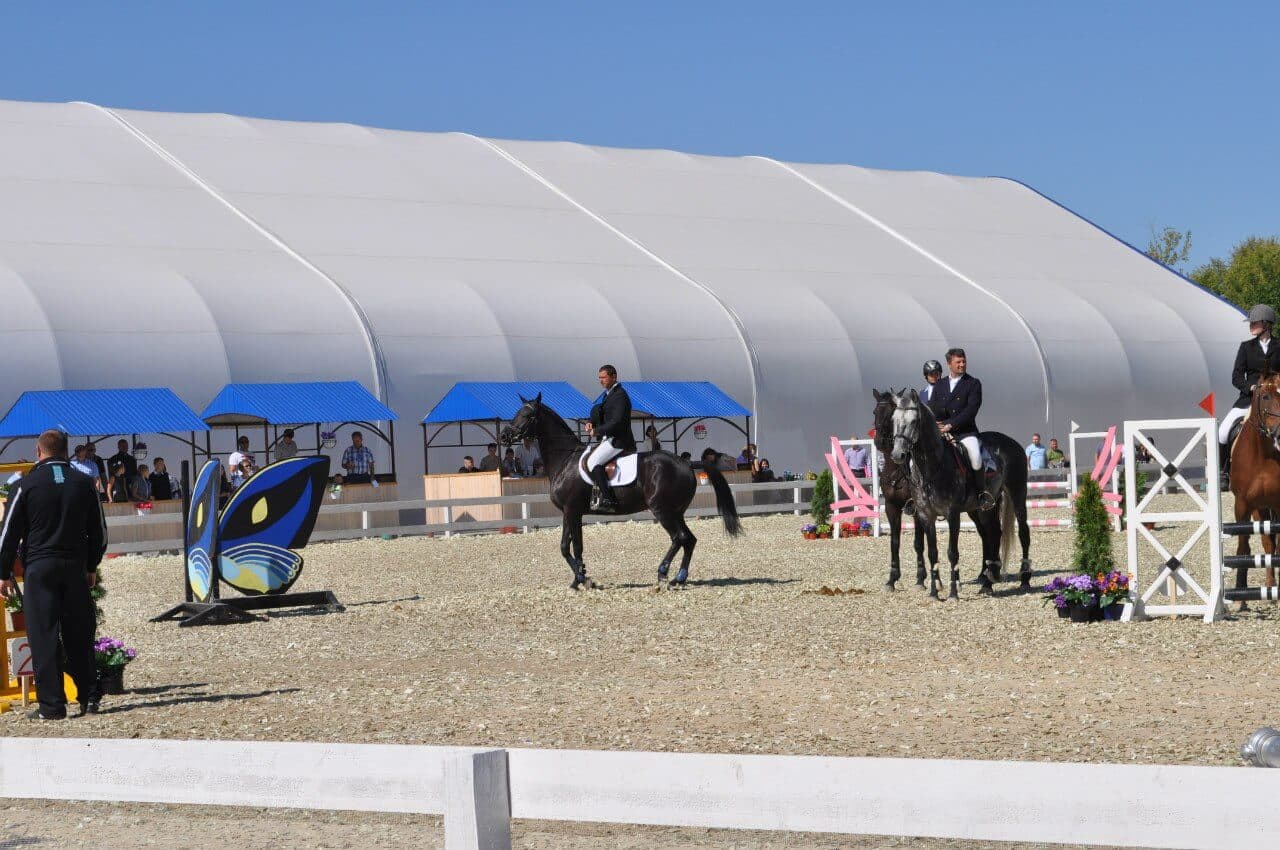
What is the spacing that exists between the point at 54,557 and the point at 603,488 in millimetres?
9174

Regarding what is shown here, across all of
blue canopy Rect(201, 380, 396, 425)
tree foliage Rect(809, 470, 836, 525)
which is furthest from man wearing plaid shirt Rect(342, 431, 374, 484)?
tree foliage Rect(809, 470, 836, 525)

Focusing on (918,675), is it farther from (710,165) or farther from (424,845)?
(710,165)

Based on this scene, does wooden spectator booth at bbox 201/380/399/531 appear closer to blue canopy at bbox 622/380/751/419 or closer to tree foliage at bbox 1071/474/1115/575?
blue canopy at bbox 622/380/751/419

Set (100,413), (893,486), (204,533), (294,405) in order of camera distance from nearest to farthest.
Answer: (893,486)
(204,533)
(100,413)
(294,405)

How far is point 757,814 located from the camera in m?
5.03

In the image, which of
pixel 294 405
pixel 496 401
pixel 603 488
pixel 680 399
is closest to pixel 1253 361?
pixel 603 488

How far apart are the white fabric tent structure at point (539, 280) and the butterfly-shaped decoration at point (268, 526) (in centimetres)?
1712

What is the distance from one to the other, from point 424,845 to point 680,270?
40.0m

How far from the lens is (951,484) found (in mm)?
17000

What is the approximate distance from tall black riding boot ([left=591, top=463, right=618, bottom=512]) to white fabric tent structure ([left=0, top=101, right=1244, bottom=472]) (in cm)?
1828

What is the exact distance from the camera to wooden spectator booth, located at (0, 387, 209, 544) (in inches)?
1222

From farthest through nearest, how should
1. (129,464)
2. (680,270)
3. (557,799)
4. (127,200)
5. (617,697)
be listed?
(680,270)
(127,200)
(129,464)
(617,697)
(557,799)

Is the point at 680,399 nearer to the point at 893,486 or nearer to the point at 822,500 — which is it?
the point at 822,500

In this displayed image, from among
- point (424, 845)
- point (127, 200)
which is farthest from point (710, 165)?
point (424, 845)
